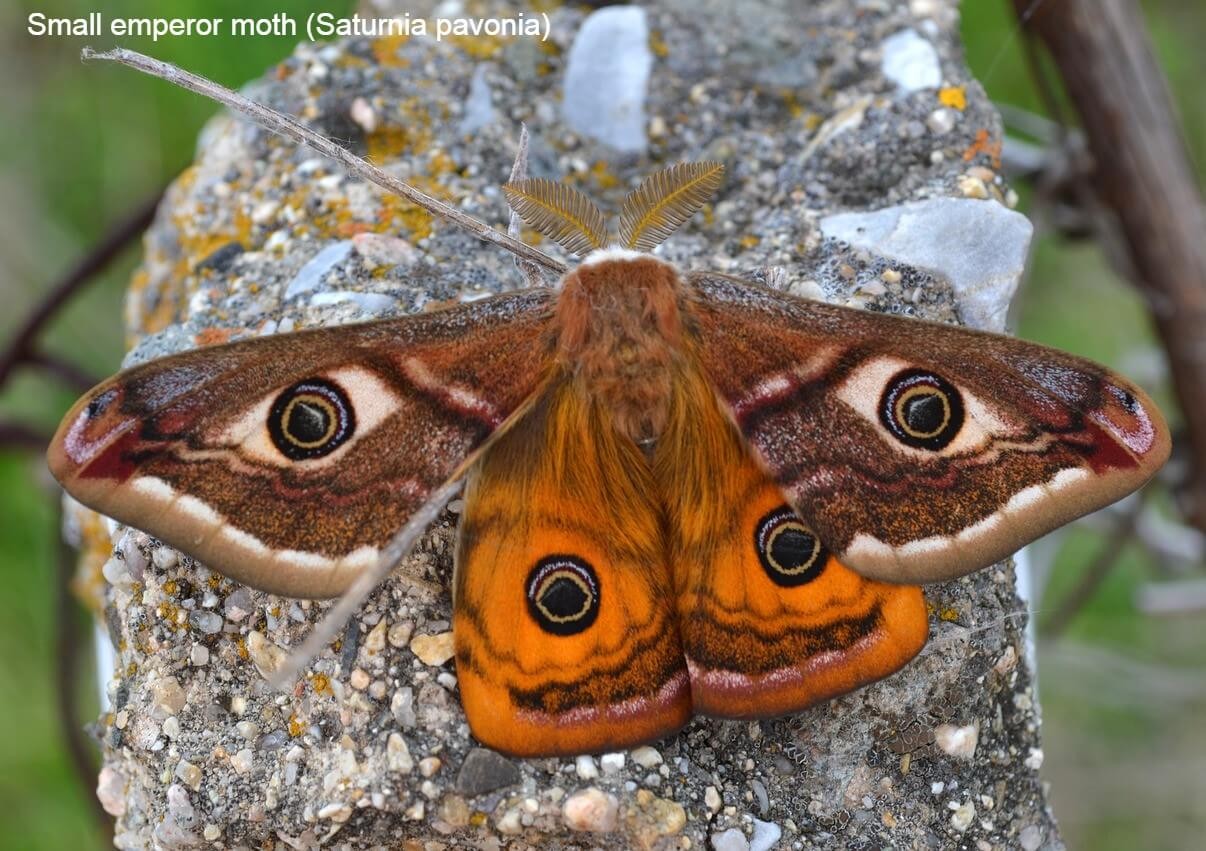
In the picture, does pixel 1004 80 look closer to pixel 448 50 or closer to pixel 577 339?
pixel 448 50

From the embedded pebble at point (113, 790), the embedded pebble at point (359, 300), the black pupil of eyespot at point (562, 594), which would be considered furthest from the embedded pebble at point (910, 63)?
the embedded pebble at point (113, 790)

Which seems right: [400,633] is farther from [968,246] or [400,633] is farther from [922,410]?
[968,246]

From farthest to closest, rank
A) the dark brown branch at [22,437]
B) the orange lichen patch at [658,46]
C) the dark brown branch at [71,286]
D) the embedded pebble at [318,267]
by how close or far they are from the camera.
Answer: the dark brown branch at [22,437] → the dark brown branch at [71,286] → the orange lichen patch at [658,46] → the embedded pebble at [318,267]

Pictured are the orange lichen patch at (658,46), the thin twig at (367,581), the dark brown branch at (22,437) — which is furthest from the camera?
the dark brown branch at (22,437)

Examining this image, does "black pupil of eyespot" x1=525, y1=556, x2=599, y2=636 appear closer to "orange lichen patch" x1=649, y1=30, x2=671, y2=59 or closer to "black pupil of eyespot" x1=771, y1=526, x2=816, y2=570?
"black pupil of eyespot" x1=771, y1=526, x2=816, y2=570

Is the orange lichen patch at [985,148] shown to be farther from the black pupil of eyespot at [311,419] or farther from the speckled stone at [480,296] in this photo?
the black pupil of eyespot at [311,419]

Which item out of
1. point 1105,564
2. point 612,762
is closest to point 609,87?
point 612,762

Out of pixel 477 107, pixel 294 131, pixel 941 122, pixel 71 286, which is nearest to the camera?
pixel 294 131
